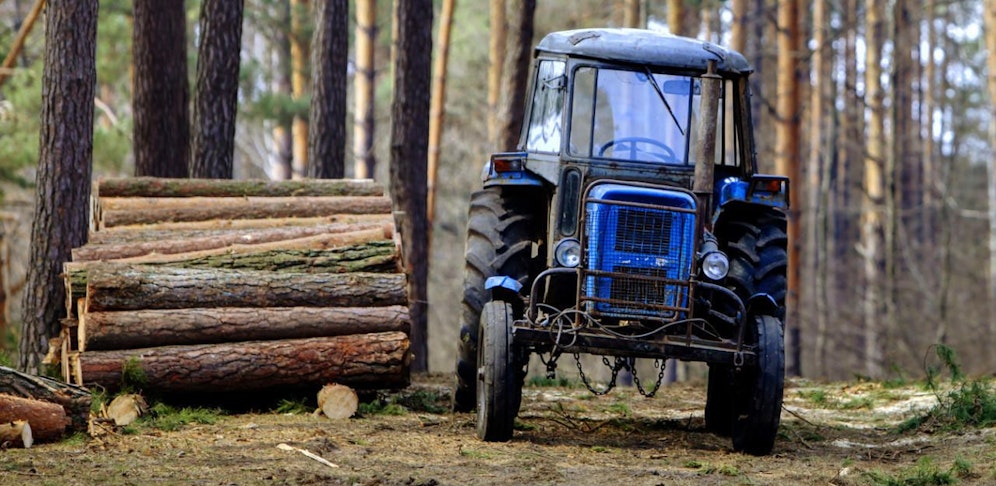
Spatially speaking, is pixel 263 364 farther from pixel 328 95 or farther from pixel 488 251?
pixel 328 95

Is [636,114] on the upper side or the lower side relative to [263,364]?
upper

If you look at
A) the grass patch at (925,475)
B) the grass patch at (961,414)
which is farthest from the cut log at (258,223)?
the grass patch at (925,475)

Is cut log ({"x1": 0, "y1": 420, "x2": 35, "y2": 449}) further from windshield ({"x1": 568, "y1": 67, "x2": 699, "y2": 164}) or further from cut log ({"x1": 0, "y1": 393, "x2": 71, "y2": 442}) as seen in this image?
windshield ({"x1": 568, "y1": 67, "x2": 699, "y2": 164})

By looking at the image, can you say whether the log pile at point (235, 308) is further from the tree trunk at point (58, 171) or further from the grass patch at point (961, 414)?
the grass patch at point (961, 414)

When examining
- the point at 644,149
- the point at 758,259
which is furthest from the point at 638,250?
the point at 758,259

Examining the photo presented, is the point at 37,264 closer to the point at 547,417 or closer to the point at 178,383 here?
the point at 178,383

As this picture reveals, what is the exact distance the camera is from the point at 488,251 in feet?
28.2

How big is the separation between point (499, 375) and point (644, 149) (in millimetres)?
1922

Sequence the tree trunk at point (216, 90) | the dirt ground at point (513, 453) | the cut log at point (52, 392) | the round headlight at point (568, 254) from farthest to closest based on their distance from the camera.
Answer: the tree trunk at point (216, 90) < the round headlight at point (568, 254) < the cut log at point (52, 392) < the dirt ground at point (513, 453)

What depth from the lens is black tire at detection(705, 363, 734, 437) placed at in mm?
Answer: 9234

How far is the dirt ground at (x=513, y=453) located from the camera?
675 cm

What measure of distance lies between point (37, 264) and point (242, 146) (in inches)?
1241

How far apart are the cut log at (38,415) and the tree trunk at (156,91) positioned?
663 cm

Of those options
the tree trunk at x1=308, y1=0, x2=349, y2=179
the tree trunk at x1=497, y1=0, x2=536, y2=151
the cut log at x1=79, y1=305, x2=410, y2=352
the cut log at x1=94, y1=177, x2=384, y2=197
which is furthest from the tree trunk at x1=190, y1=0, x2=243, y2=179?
the cut log at x1=79, y1=305, x2=410, y2=352
